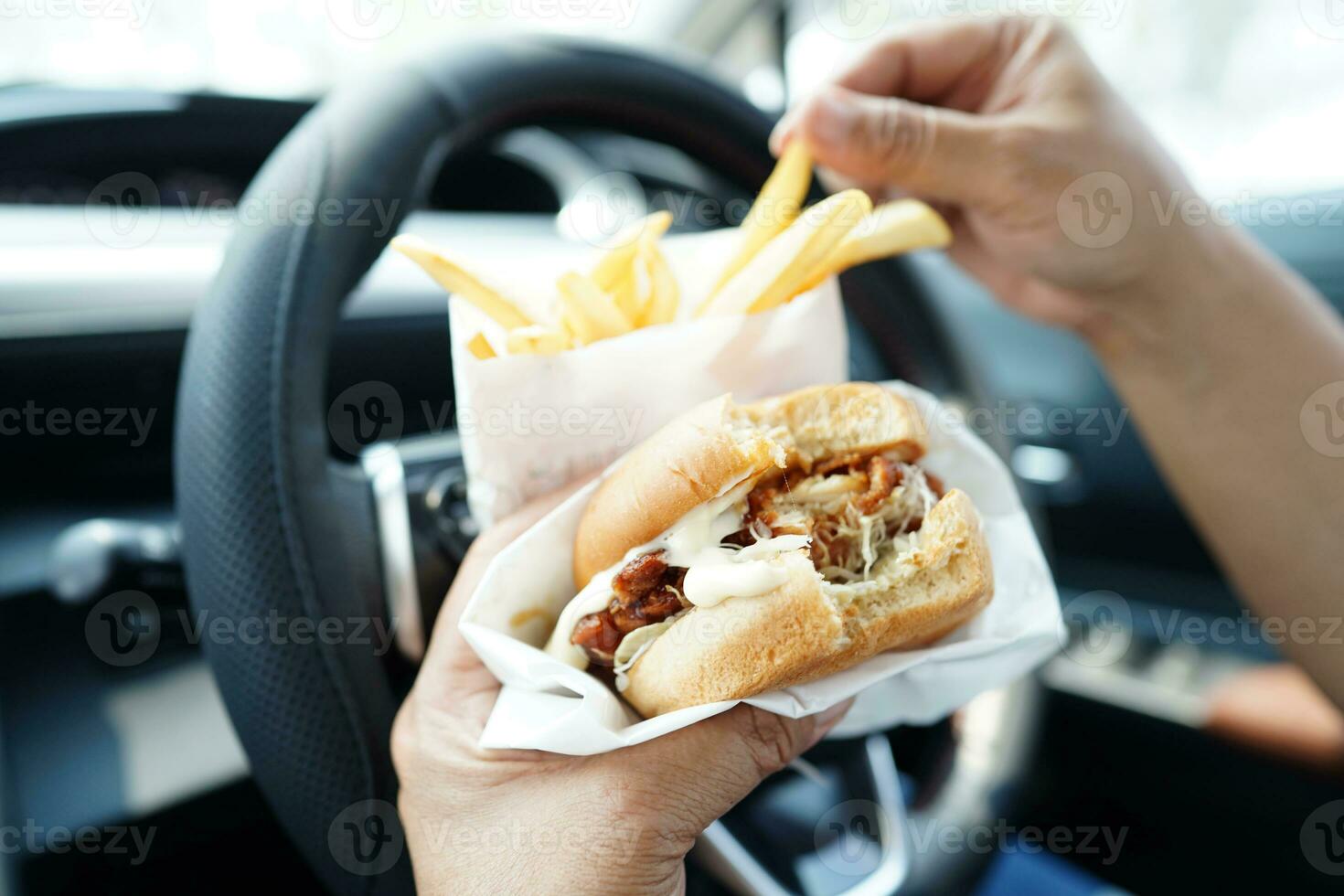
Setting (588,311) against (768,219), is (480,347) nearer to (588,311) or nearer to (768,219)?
(588,311)

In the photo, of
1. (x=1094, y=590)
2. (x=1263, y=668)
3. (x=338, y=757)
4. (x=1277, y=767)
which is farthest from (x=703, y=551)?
(x=1094, y=590)

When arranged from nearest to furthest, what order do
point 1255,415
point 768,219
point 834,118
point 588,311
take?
point 588,311
point 768,219
point 834,118
point 1255,415

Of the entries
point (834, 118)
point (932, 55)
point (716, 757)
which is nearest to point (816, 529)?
point (716, 757)

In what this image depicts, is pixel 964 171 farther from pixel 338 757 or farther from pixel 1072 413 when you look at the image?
pixel 1072 413

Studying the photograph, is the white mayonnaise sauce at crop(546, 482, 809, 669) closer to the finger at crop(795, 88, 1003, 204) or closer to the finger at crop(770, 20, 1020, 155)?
the finger at crop(795, 88, 1003, 204)

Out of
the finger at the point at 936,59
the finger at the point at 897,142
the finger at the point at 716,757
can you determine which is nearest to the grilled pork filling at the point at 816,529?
the finger at the point at 716,757

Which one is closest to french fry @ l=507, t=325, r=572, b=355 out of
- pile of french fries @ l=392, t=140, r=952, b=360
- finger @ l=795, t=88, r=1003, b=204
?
pile of french fries @ l=392, t=140, r=952, b=360
